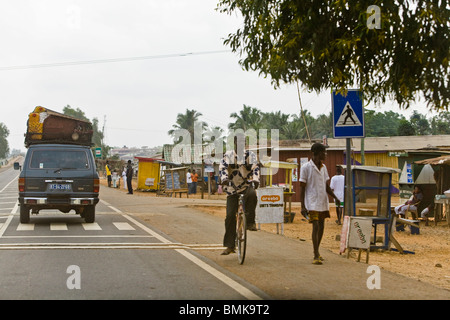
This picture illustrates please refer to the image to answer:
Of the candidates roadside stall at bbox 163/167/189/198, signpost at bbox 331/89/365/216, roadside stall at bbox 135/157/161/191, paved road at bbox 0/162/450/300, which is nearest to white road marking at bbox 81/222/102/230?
paved road at bbox 0/162/450/300

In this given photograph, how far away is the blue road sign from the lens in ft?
33.9

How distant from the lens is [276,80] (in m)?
8.33

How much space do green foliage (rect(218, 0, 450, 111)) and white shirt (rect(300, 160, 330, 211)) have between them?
1.41m

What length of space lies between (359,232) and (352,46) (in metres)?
3.68

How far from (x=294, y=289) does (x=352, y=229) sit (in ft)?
10.4

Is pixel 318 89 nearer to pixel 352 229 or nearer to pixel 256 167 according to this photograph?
pixel 256 167

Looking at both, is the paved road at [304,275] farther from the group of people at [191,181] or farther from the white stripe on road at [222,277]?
the group of people at [191,181]

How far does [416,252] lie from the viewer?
41.8 feet

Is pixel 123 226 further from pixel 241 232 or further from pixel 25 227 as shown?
pixel 241 232

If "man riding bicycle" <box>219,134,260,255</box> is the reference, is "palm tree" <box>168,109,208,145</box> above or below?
above

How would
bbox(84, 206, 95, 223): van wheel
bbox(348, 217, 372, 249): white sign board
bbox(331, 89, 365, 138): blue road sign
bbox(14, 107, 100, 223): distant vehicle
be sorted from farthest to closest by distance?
1. bbox(84, 206, 95, 223): van wheel
2. bbox(14, 107, 100, 223): distant vehicle
3. bbox(331, 89, 365, 138): blue road sign
4. bbox(348, 217, 372, 249): white sign board

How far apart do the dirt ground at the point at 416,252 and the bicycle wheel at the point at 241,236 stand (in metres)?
2.29

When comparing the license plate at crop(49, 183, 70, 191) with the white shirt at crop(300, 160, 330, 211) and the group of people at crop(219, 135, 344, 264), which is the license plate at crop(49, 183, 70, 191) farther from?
the white shirt at crop(300, 160, 330, 211)
